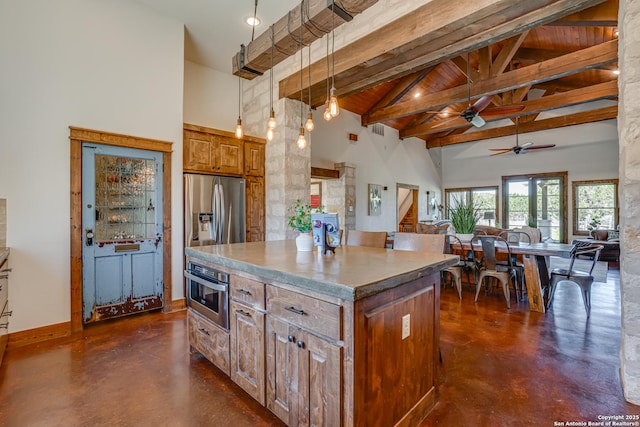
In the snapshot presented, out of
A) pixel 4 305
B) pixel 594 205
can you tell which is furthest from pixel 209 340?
pixel 594 205

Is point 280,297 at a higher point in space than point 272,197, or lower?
lower

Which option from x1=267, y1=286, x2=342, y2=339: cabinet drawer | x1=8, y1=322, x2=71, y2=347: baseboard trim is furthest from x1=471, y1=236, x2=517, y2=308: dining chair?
x1=8, y1=322, x2=71, y2=347: baseboard trim

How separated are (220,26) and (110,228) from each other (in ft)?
9.21

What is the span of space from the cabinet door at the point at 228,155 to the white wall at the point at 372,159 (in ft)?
8.08

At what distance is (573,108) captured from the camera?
329 inches

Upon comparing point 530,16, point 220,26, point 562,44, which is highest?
point 562,44

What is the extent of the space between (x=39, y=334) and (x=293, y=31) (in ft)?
13.5

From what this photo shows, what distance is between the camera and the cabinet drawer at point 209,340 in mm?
2105

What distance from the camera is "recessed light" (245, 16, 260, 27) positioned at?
145 inches

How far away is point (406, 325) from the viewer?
63.3 inches

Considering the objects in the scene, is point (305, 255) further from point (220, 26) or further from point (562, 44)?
point (562, 44)

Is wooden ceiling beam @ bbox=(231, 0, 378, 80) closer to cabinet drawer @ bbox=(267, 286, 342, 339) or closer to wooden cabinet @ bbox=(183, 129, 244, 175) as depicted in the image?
wooden cabinet @ bbox=(183, 129, 244, 175)

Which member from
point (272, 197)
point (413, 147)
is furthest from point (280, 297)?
point (413, 147)

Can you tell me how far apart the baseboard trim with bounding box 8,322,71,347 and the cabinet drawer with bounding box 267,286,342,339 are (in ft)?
8.88
